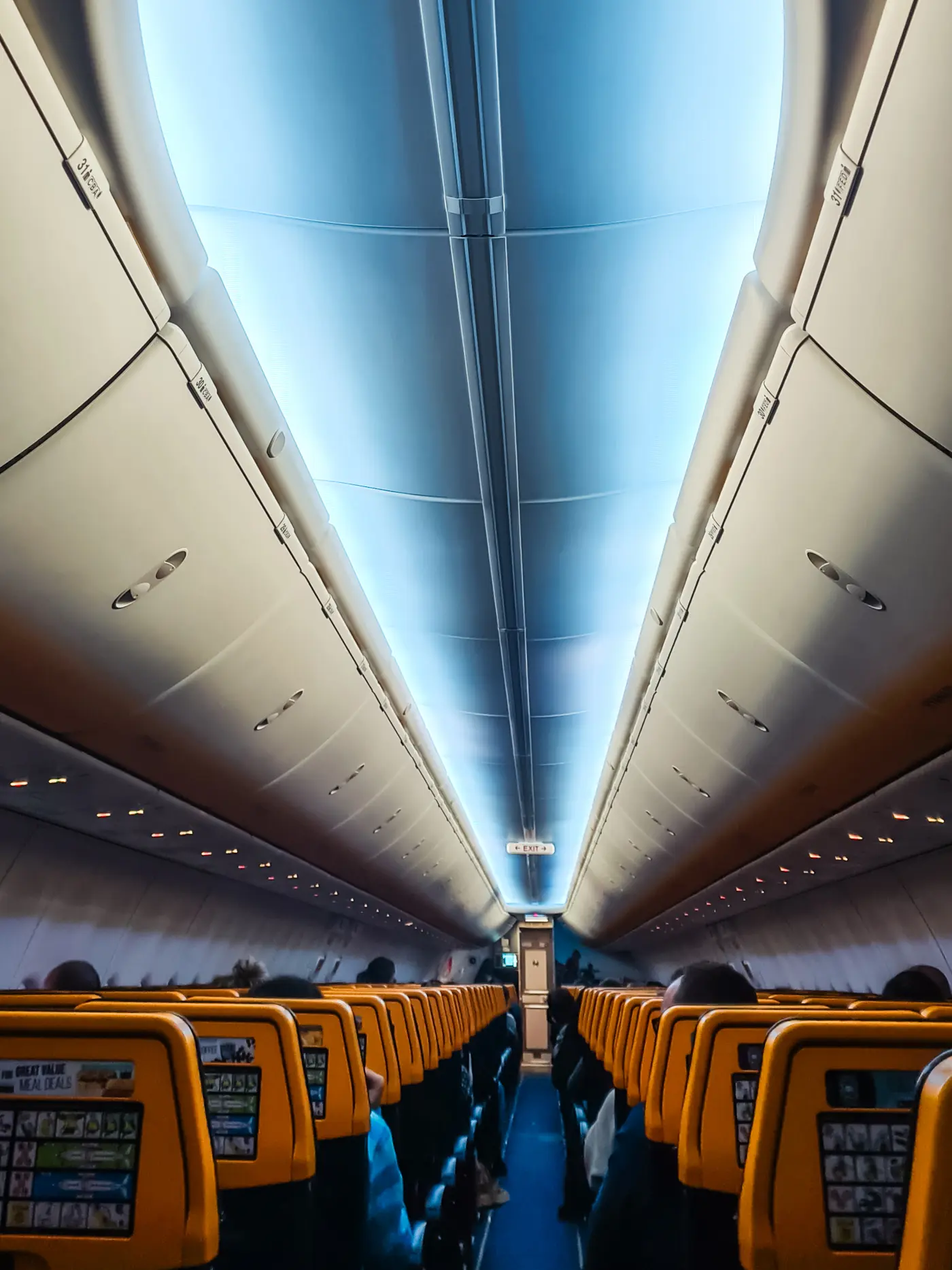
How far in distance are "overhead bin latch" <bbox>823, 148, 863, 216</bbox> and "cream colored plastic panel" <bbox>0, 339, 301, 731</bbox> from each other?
208 cm

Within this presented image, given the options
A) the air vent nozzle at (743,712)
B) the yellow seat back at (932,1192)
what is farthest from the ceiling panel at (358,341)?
the yellow seat back at (932,1192)

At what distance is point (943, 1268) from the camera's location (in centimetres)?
117

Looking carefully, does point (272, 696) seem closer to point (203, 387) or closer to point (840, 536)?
point (203, 387)

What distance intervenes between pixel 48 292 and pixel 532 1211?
30.9 ft

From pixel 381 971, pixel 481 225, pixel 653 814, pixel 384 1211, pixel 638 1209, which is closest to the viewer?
pixel 638 1209

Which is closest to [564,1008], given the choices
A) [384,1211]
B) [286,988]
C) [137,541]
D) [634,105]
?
[286,988]

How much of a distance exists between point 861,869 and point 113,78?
1130cm

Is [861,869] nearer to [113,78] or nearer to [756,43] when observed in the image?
[756,43]

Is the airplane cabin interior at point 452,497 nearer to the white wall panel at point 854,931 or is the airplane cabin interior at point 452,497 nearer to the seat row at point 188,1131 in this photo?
the seat row at point 188,1131

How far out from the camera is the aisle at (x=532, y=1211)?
789 cm

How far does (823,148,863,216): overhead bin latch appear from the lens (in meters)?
2.60

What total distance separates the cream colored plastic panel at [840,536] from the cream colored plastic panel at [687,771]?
2652 millimetres

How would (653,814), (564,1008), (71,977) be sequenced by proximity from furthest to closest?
(564,1008), (653,814), (71,977)

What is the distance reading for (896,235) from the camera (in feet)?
8.56
